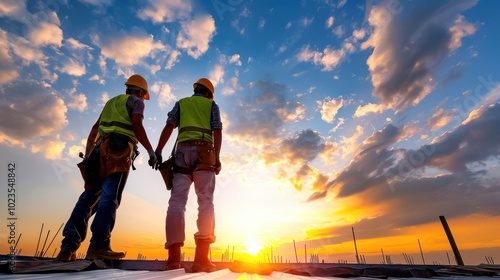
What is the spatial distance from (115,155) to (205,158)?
41.6 inches

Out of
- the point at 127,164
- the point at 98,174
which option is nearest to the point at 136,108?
the point at 127,164

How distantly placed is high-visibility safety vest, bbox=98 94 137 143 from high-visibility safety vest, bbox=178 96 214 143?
62cm

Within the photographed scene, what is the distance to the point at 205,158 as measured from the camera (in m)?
2.96

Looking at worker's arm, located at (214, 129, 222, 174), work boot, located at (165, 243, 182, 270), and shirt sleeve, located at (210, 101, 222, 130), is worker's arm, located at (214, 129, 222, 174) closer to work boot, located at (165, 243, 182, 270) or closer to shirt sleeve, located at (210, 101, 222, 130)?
shirt sleeve, located at (210, 101, 222, 130)

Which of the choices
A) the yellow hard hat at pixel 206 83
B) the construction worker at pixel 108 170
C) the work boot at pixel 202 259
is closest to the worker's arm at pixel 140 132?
the construction worker at pixel 108 170

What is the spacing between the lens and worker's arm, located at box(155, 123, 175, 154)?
10.4 ft

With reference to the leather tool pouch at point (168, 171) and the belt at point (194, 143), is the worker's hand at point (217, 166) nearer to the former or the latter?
the belt at point (194, 143)

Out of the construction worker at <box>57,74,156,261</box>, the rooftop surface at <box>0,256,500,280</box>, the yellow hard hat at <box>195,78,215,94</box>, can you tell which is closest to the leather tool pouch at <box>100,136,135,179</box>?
the construction worker at <box>57,74,156,261</box>

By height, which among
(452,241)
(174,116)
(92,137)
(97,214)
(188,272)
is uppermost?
(174,116)

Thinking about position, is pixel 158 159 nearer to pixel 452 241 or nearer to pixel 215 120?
pixel 215 120

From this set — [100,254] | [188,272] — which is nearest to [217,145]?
[188,272]

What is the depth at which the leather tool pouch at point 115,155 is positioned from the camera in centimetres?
297

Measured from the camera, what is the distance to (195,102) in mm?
3291

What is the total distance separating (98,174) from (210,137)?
141 cm
